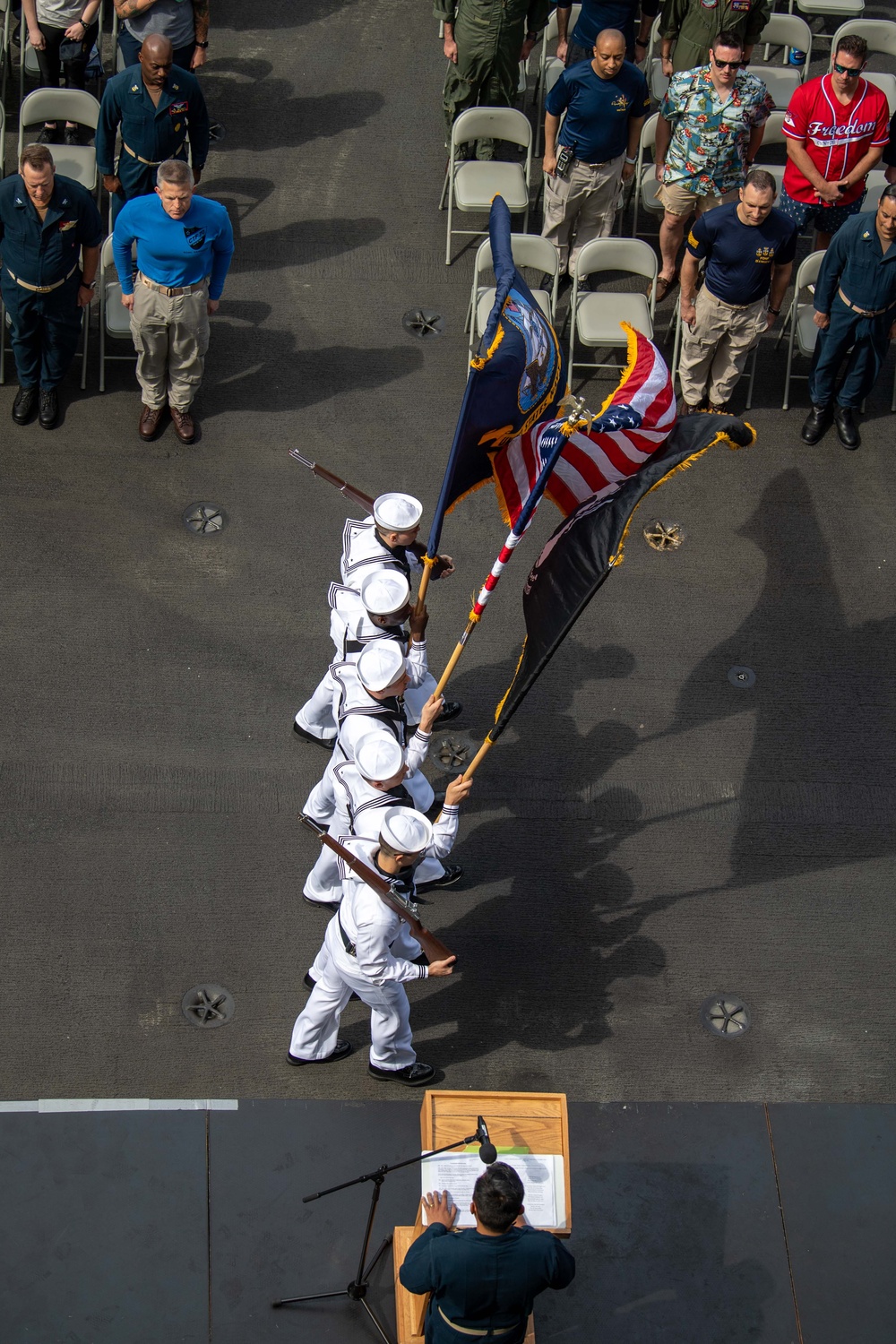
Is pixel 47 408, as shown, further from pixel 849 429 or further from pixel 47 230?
pixel 849 429

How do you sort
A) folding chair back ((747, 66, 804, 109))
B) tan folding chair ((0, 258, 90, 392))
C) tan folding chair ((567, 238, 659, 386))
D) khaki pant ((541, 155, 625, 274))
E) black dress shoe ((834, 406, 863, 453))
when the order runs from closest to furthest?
tan folding chair ((0, 258, 90, 392)) < tan folding chair ((567, 238, 659, 386)) < black dress shoe ((834, 406, 863, 453)) < khaki pant ((541, 155, 625, 274)) < folding chair back ((747, 66, 804, 109))

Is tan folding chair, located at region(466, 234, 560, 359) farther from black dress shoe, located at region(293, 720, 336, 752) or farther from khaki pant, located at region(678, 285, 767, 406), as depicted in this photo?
black dress shoe, located at region(293, 720, 336, 752)

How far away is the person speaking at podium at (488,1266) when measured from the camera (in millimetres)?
5152

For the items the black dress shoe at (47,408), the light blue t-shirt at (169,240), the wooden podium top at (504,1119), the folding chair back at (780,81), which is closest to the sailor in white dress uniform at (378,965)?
the wooden podium top at (504,1119)

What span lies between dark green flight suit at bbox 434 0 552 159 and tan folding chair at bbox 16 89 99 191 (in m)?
2.64

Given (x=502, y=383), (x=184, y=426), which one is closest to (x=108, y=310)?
(x=184, y=426)

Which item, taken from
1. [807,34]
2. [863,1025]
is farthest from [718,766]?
[807,34]

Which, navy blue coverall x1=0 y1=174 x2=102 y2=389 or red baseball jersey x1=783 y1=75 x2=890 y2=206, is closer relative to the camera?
navy blue coverall x1=0 y1=174 x2=102 y2=389

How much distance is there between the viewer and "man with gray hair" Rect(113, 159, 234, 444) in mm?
8508

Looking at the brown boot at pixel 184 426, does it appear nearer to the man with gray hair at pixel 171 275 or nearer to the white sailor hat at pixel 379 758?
the man with gray hair at pixel 171 275

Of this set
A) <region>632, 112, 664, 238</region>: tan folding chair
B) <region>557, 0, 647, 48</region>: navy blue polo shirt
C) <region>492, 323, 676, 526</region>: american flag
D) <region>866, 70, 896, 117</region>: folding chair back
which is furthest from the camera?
<region>866, 70, 896, 117</region>: folding chair back

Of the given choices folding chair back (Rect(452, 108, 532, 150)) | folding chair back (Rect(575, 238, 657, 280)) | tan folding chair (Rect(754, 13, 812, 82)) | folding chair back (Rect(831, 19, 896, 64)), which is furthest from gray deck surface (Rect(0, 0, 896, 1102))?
→ folding chair back (Rect(831, 19, 896, 64))

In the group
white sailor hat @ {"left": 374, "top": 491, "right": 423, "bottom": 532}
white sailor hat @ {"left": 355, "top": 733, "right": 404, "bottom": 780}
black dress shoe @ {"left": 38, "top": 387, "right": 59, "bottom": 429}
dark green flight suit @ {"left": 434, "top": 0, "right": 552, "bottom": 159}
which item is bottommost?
white sailor hat @ {"left": 355, "top": 733, "right": 404, "bottom": 780}

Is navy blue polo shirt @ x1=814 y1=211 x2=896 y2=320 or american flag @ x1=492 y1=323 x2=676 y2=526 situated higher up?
navy blue polo shirt @ x1=814 y1=211 x2=896 y2=320
